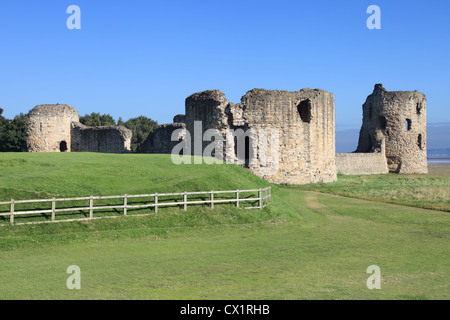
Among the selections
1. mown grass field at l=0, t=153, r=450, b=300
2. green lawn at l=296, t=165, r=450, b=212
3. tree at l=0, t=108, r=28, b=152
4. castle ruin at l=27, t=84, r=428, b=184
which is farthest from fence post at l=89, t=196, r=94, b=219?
tree at l=0, t=108, r=28, b=152

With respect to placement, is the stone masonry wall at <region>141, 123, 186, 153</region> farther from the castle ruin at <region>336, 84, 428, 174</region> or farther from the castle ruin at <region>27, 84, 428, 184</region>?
the castle ruin at <region>336, 84, 428, 174</region>

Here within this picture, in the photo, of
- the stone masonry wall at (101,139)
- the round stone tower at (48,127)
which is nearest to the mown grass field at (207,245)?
the stone masonry wall at (101,139)

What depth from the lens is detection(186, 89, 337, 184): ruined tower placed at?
30.6 meters

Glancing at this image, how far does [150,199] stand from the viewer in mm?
17688

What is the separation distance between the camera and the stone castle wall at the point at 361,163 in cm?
4238

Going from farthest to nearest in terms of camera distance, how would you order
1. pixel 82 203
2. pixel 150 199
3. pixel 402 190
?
pixel 402 190
pixel 150 199
pixel 82 203

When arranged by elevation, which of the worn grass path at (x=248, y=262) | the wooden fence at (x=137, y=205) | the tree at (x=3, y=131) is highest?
the tree at (x=3, y=131)

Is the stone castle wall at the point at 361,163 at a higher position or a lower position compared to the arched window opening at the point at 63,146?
lower

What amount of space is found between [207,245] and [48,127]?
30.5m

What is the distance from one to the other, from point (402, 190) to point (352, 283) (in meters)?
21.4

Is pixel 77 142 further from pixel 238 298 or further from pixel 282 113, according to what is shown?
pixel 238 298

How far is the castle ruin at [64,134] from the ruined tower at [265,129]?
9854mm

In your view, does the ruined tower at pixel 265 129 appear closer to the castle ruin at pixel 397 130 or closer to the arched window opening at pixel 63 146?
the arched window opening at pixel 63 146
